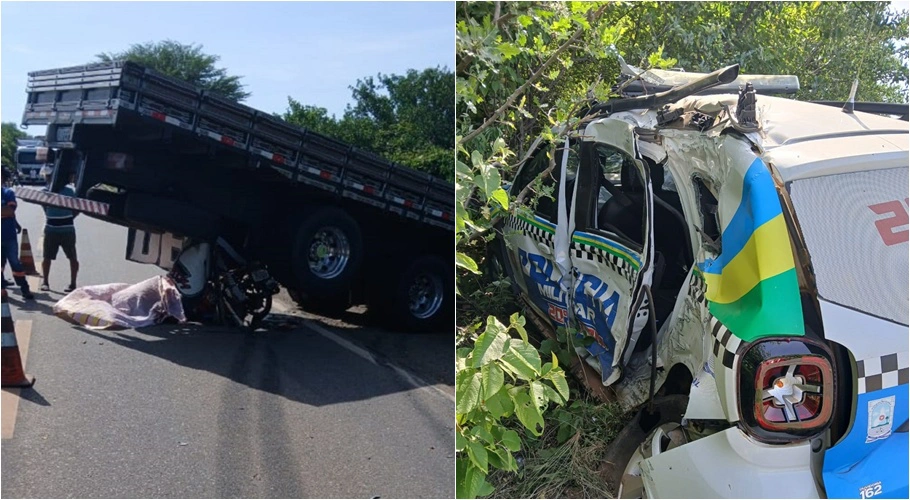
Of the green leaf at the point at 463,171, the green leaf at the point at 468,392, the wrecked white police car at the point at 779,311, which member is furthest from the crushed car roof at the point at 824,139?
the green leaf at the point at 468,392

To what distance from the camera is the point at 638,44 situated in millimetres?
3188

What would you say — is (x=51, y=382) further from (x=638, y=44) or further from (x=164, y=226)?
(x=638, y=44)

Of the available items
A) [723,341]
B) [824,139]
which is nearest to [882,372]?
[723,341]

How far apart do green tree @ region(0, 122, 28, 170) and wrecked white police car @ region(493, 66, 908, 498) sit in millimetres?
2178

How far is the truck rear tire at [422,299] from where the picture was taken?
283 cm

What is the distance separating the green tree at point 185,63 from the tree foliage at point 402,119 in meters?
0.23

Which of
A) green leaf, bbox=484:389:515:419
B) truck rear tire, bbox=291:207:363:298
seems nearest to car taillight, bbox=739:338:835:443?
green leaf, bbox=484:389:515:419

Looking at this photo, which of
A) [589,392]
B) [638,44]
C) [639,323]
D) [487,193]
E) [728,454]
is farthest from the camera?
[638,44]

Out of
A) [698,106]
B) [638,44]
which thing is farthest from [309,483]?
[638,44]

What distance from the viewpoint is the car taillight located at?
1.80 meters

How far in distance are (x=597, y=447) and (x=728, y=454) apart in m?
0.87

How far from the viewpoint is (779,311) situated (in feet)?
5.95

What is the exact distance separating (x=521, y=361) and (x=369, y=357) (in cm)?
103

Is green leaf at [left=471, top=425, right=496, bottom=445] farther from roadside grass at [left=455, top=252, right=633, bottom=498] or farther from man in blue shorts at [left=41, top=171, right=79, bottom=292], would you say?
man in blue shorts at [left=41, top=171, right=79, bottom=292]
